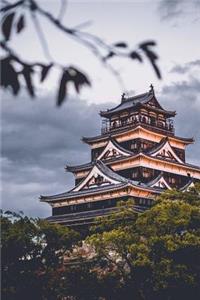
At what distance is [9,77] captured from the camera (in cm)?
198

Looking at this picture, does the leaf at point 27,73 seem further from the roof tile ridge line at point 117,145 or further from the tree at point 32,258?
the roof tile ridge line at point 117,145

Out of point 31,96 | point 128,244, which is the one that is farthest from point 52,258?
point 31,96

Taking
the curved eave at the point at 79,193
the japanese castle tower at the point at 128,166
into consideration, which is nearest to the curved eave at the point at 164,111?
the japanese castle tower at the point at 128,166

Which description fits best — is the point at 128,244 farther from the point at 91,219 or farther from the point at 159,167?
the point at 159,167

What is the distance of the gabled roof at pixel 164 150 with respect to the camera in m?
29.5

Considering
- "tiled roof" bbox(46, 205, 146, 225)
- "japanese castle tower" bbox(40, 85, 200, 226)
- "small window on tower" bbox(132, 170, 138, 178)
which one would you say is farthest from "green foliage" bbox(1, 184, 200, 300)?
"small window on tower" bbox(132, 170, 138, 178)

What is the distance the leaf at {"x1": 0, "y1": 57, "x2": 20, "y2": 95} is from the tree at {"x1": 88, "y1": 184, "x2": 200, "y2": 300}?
1515 centimetres

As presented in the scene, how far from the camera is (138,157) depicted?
93.3ft

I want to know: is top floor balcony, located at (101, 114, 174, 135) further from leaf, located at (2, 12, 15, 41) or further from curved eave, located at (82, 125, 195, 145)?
leaf, located at (2, 12, 15, 41)

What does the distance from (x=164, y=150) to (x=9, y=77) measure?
28.7 m

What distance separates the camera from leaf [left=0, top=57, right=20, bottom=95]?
197 cm

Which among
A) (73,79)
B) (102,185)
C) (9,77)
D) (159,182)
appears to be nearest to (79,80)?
(73,79)

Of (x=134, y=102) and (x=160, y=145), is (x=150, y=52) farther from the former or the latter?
(x=134, y=102)

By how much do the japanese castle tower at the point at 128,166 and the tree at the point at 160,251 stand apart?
22.0 feet
